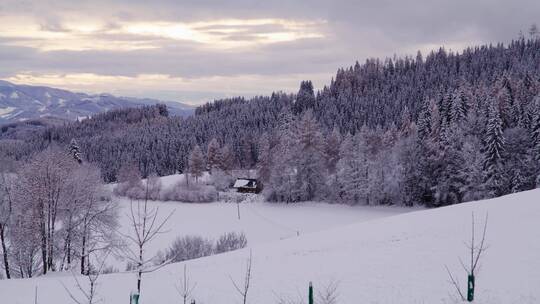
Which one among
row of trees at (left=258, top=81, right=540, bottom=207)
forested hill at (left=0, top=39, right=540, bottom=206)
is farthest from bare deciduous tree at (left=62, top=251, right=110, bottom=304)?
row of trees at (left=258, top=81, right=540, bottom=207)

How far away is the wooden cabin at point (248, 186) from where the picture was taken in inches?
3339

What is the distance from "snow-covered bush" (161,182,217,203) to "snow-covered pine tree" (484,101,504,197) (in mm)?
44711

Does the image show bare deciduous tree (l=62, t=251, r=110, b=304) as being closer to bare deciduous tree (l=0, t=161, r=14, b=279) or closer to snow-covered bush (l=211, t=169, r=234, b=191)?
bare deciduous tree (l=0, t=161, r=14, b=279)

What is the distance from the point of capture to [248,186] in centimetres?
8562

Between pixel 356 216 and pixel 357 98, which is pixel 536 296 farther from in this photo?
pixel 357 98

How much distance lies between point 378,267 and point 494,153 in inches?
1518

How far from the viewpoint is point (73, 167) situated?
3244 cm

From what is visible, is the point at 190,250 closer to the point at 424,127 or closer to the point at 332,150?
the point at 424,127

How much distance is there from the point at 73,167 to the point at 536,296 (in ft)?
95.6

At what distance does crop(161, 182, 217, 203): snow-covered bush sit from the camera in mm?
78812

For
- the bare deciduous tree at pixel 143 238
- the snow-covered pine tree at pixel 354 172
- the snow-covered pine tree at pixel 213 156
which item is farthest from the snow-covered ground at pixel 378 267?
the snow-covered pine tree at pixel 213 156

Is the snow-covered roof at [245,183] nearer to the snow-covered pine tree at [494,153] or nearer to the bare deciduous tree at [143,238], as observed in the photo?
the bare deciduous tree at [143,238]

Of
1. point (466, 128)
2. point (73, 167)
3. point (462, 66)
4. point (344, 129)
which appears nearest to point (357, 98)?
point (344, 129)

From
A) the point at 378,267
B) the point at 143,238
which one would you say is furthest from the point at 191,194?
the point at 143,238
